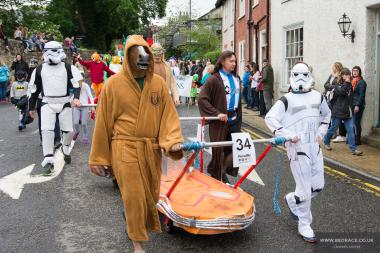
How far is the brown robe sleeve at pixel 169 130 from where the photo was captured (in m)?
4.34

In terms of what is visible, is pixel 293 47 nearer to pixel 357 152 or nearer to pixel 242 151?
pixel 357 152

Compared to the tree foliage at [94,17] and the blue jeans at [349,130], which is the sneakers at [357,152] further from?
the tree foliage at [94,17]

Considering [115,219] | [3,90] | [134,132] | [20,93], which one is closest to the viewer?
[134,132]

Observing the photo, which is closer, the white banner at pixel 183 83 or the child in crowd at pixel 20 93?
the child in crowd at pixel 20 93

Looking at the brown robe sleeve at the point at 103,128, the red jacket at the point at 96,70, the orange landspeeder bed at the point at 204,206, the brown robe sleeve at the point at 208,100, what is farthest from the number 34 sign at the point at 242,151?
the red jacket at the point at 96,70

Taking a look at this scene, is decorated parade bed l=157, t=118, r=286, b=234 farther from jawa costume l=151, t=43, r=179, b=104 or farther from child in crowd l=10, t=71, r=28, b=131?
child in crowd l=10, t=71, r=28, b=131

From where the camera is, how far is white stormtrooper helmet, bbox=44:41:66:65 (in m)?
8.12

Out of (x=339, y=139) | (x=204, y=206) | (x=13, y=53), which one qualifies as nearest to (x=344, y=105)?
(x=339, y=139)

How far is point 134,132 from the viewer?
4344mm

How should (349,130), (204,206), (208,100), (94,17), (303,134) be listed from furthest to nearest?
(94,17), (349,130), (208,100), (303,134), (204,206)

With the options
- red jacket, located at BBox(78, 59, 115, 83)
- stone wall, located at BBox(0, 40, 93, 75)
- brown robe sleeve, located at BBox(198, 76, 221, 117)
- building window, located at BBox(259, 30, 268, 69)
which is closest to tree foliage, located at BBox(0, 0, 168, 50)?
stone wall, located at BBox(0, 40, 93, 75)

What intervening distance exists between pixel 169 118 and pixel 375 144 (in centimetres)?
808

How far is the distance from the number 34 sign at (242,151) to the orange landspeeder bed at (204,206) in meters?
0.15

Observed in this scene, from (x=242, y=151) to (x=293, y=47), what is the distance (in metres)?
13.4
